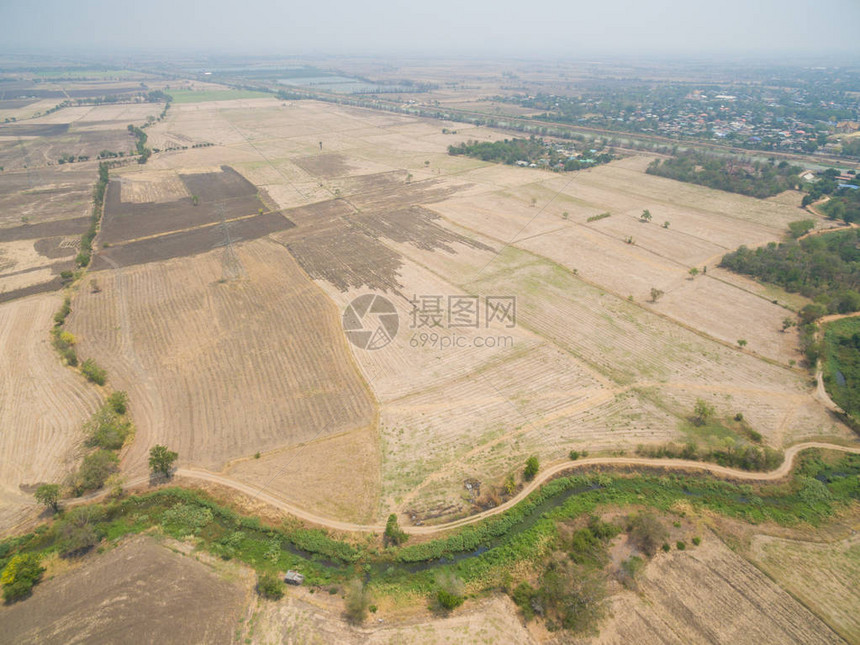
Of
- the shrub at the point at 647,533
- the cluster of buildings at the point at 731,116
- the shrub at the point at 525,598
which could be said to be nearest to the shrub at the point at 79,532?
the shrub at the point at 525,598

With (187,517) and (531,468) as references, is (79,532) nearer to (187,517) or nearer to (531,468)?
(187,517)

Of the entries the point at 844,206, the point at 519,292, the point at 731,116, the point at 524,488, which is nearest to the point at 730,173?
the point at 844,206

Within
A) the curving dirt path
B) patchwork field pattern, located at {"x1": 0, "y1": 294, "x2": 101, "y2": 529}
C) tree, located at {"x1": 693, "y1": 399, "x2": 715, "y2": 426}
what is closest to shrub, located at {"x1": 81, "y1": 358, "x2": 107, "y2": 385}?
patchwork field pattern, located at {"x1": 0, "y1": 294, "x2": 101, "y2": 529}

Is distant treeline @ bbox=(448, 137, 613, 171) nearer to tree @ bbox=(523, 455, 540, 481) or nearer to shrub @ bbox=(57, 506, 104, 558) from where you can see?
tree @ bbox=(523, 455, 540, 481)

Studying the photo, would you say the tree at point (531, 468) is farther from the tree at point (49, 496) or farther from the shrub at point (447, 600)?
the tree at point (49, 496)

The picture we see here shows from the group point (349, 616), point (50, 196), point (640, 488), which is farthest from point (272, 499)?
Result: point (50, 196)
